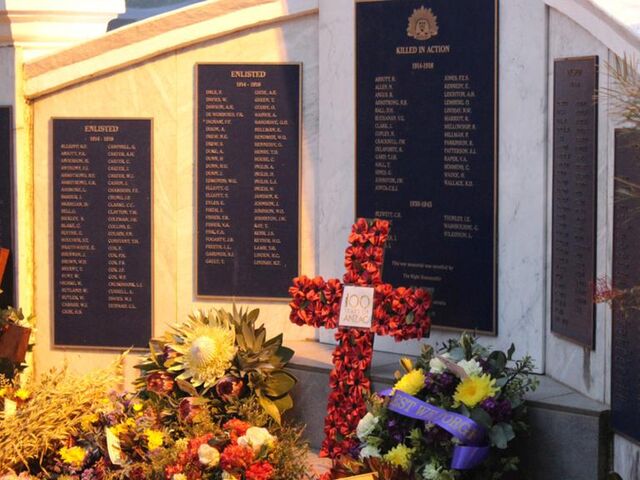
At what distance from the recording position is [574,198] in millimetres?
6594

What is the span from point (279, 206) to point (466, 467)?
2.91 metres

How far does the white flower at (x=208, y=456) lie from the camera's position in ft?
19.2

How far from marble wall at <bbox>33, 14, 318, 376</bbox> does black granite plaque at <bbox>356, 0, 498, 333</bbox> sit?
46cm

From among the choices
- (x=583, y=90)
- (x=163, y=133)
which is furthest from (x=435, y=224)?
(x=163, y=133)

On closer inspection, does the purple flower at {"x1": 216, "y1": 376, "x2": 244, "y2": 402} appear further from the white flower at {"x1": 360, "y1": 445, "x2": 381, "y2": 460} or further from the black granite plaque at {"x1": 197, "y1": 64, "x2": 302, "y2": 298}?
the black granite plaque at {"x1": 197, "y1": 64, "x2": 302, "y2": 298}

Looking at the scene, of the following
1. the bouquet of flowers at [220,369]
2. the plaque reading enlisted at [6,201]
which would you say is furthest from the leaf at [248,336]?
the plaque reading enlisted at [6,201]

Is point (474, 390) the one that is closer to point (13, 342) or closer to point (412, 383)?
point (412, 383)

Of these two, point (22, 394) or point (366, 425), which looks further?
point (22, 394)

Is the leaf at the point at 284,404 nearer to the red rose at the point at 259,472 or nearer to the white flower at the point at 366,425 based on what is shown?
the white flower at the point at 366,425

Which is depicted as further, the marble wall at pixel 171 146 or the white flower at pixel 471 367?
the marble wall at pixel 171 146

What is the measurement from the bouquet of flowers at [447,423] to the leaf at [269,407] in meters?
0.81

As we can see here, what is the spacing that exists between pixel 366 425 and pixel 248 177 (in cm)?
250

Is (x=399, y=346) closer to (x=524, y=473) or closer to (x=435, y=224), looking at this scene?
(x=435, y=224)

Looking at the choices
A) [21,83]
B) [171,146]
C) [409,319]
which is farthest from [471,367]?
[21,83]
